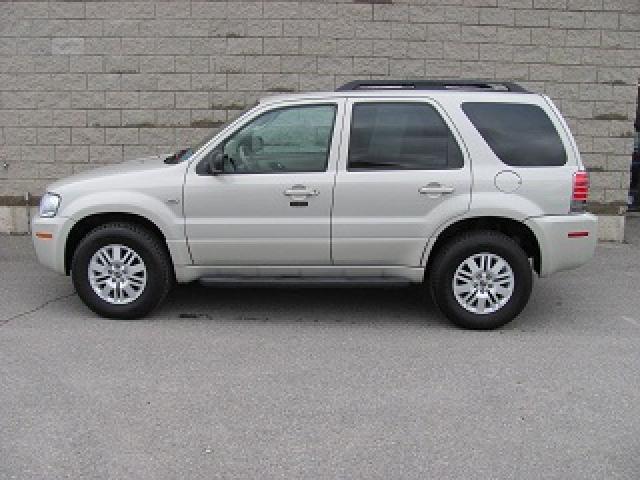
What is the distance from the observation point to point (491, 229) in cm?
552

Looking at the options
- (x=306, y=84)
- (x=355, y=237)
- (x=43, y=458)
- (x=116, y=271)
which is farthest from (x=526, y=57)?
(x=43, y=458)

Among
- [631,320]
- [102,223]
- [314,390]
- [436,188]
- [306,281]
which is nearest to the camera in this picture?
[314,390]

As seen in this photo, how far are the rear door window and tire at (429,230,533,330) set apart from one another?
26.2 inches

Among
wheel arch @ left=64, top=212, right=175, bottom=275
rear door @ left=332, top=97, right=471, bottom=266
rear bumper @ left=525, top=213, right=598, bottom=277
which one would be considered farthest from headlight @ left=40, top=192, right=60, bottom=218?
rear bumper @ left=525, top=213, right=598, bottom=277

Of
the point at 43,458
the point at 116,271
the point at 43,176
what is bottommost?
the point at 43,458

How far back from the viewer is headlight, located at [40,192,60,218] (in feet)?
18.1

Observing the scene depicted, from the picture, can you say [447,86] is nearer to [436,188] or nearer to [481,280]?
[436,188]

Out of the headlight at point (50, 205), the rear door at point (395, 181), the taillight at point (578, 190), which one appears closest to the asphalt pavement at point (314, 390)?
the rear door at point (395, 181)

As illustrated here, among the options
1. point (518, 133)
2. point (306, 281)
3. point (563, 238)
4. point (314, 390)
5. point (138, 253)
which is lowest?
point (314, 390)

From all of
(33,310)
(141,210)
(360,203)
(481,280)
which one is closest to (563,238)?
(481,280)

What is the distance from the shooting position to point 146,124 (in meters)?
8.92

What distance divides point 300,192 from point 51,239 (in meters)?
2.09

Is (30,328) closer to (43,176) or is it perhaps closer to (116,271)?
(116,271)

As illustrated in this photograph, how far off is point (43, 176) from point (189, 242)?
456 cm
